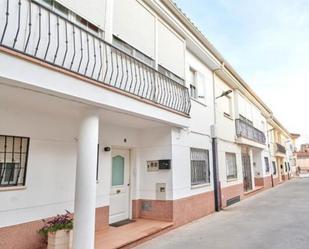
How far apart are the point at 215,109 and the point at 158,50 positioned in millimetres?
5157

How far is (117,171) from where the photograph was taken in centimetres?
838

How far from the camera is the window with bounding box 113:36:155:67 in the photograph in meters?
6.65

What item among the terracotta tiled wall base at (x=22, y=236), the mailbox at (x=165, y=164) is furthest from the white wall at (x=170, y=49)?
the terracotta tiled wall base at (x=22, y=236)

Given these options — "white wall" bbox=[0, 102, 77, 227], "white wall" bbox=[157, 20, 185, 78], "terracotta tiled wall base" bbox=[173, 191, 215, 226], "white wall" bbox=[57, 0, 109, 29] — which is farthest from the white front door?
"white wall" bbox=[57, 0, 109, 29]

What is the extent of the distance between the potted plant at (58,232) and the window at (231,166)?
31.1 feet

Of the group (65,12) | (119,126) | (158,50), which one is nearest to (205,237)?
(119,126)

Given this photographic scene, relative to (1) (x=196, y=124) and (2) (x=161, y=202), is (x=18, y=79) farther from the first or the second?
(1) (x=196, y=124)

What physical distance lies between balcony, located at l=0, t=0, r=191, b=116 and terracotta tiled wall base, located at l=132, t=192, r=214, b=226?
10.2 ft

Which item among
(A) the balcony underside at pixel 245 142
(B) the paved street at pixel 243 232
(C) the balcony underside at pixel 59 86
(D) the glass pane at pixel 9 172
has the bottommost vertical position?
(B) the paved street at pixel 243 232

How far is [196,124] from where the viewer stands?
33.6ft

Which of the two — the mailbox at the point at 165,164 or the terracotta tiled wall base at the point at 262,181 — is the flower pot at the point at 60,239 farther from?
the terracotta tiled wall base at the point at 262,181

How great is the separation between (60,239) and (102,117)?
307 centimetres

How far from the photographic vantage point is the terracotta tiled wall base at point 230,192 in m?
12.1

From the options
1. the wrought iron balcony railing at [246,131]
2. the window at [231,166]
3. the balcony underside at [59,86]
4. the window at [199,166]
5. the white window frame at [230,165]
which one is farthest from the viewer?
the wrought iron balcony railing at [246,131]
